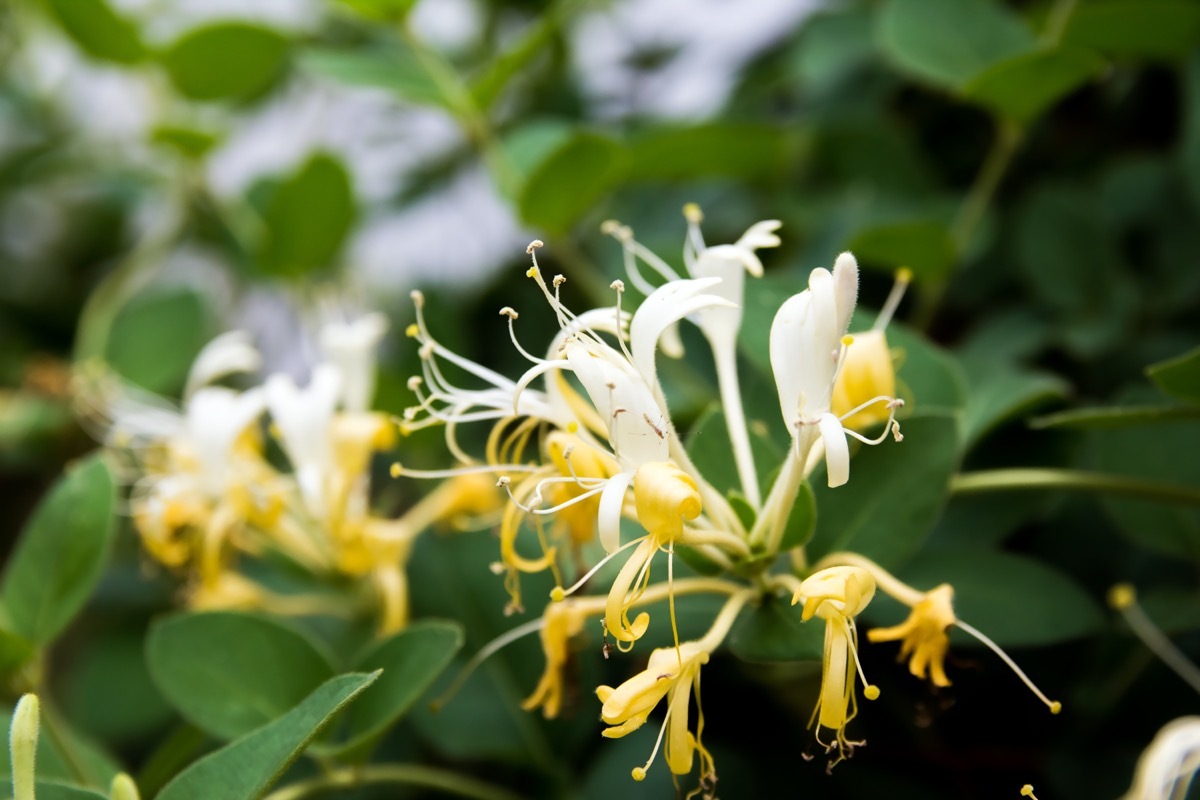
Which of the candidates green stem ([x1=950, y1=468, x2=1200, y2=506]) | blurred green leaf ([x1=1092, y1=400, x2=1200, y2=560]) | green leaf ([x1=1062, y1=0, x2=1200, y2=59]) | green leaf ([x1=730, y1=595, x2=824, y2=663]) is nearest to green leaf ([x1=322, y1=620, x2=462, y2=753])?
green leaf ([x1=730, y1=595, x2=824, y2=663])

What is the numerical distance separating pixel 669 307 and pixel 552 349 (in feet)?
0.21

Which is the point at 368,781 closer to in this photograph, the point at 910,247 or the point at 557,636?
the point at 557,636

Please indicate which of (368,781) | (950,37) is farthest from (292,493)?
(950,37)

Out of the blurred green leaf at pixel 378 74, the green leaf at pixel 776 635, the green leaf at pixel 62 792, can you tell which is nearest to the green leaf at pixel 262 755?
the green leaf at pixel 62 792

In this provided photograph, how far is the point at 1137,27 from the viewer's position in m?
0.75

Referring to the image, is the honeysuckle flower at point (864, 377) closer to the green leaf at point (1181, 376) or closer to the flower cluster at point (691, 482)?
the flower cluster at point (691, 482)

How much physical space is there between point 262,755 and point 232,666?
0.44 feet

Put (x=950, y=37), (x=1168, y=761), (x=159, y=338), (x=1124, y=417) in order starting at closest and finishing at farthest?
(x=1168, y=761), (x=1124, y=417), (x=950, y=37), (x=159, y=338)

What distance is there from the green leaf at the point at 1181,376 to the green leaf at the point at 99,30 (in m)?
0.87

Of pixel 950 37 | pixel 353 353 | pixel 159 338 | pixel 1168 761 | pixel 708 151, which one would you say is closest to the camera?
pixel 1168 761

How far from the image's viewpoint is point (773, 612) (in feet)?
1.53

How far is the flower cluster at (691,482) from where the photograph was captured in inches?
15.7

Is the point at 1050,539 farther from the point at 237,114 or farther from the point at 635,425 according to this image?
the point at 237,114

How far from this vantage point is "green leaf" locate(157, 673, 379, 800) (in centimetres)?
39
